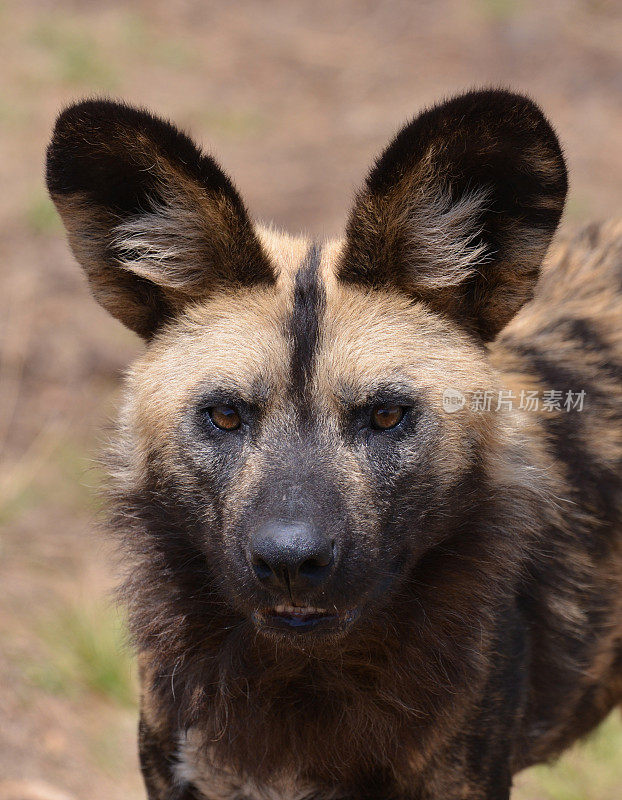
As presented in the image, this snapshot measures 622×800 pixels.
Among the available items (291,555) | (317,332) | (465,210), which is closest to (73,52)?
(465,210)

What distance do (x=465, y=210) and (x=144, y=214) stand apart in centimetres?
95

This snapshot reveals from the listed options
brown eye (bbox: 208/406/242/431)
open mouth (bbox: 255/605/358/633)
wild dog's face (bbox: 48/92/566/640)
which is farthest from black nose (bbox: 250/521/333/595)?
brown eye (bbox: 208/406/242/431)

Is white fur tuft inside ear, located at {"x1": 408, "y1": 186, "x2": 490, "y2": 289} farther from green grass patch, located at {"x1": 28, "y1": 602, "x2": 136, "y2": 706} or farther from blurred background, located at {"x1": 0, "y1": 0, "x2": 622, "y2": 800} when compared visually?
green grass patch, located at {"x1": 28, "y1": 602, "x2": 136, "y2": 706}

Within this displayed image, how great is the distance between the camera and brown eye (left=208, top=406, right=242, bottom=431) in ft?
9.87

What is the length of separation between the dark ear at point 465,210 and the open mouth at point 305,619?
96cm

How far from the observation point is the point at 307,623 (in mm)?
2855

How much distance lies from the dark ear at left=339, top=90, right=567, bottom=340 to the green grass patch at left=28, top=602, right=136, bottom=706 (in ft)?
8.87

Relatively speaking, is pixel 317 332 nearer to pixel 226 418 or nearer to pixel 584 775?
pixel 226 418

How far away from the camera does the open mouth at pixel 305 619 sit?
2857 mm

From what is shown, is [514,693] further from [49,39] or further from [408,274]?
[49,39]

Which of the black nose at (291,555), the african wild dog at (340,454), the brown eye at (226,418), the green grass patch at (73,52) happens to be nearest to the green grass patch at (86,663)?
the african wild dog at (340,454)

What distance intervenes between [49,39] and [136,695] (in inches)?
277

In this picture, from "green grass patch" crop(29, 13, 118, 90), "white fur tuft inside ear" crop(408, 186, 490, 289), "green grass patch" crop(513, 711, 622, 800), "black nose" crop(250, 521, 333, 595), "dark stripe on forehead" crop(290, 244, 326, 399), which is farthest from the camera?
"green grass patch" crop(29, 13, 118, 90)

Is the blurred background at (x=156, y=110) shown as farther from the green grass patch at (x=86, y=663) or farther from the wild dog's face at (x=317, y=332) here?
the wild dog's face at (x=317, y=332)
